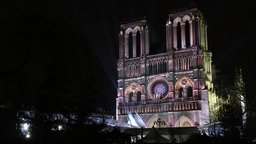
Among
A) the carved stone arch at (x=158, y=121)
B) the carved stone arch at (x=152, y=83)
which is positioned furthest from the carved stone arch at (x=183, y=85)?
the carved stone arch at (x=158, y=121)

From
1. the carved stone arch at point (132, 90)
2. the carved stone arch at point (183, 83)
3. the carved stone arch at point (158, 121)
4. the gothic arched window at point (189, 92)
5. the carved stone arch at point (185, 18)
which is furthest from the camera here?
the carved stone arch at point (132, 90)

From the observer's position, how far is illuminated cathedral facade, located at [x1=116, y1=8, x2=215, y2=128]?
74.8 m

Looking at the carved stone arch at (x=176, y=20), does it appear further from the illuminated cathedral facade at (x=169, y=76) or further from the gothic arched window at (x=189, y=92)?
the gothic arched window at (x=189, y=92)

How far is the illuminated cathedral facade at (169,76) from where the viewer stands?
2945 inches

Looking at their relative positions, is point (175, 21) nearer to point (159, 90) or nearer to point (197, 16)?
point (197, 16)

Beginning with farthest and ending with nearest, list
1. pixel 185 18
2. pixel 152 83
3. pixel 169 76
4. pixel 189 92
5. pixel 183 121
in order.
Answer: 1. pixel 152 83
2. pixel 185 18
3. pixel 169 76
4. pixel 189 92
5. pixel 183 121

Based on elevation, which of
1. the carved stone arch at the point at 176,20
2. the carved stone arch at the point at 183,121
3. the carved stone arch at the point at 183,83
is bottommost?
the carved stone arch at the point at 183,121

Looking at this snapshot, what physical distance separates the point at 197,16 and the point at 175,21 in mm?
5732

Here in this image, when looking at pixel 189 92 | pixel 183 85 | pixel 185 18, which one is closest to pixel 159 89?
pixel 183 85

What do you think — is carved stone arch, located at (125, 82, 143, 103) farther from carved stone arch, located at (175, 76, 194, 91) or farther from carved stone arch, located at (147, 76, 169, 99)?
carved stone arch, located at (175, 76, 194, 91)

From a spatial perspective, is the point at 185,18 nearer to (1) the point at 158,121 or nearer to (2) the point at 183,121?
(2) the point at 183,121

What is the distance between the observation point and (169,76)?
78.6m

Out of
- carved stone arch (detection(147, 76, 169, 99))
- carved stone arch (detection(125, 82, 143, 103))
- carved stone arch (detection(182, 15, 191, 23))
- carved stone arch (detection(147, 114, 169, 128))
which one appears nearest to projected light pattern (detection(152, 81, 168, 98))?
carved stone arch (detection(147, 76, 169, 99))

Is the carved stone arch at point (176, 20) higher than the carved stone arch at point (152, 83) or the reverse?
higher
